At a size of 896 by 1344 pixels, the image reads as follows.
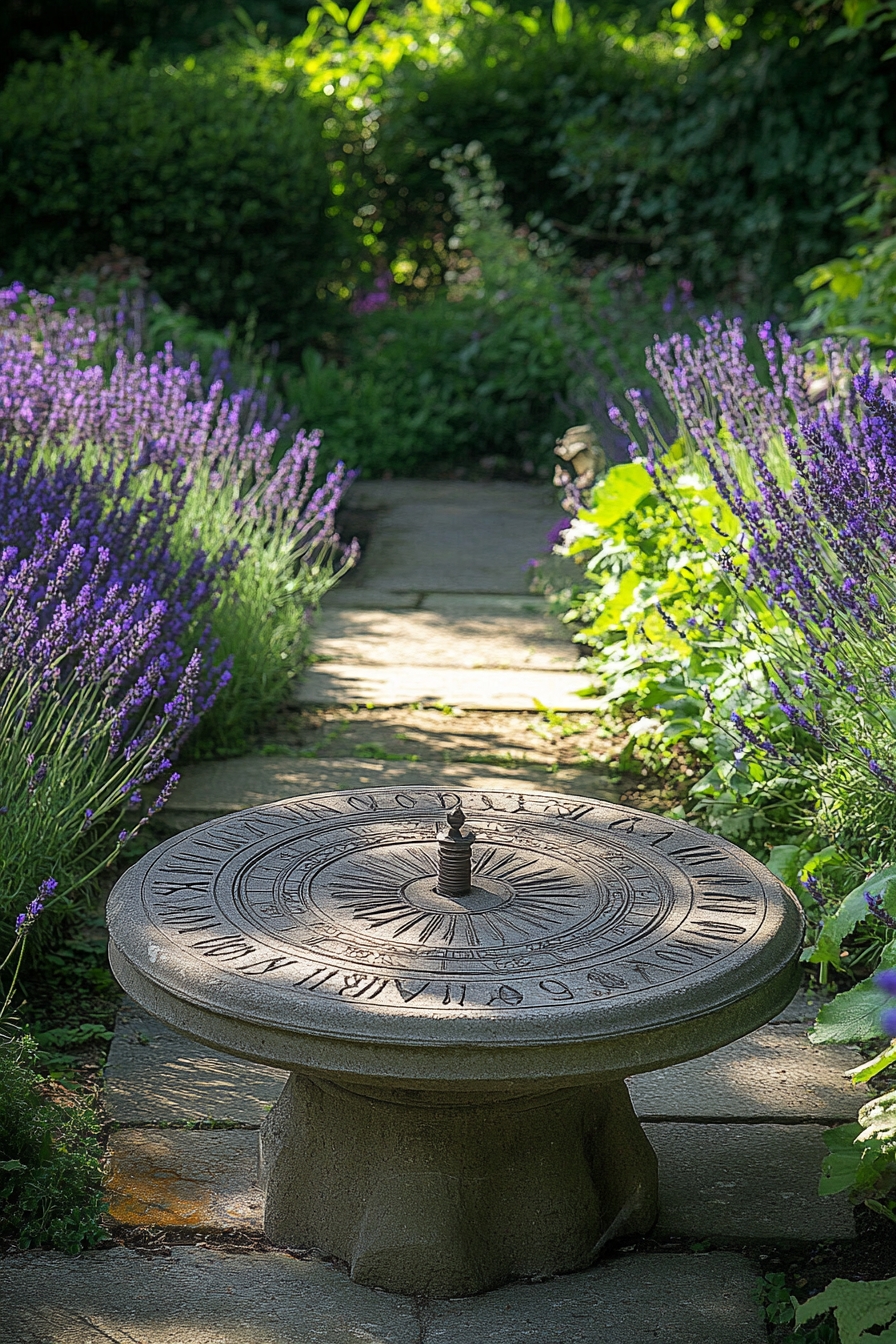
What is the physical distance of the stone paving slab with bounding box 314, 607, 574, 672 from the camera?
17.4 ft

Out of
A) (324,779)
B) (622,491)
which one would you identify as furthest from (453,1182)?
(622,491)

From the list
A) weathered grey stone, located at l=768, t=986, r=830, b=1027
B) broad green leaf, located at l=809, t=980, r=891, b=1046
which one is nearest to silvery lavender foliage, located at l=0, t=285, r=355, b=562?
weathered grey stone, located at l=768, t=986, r=830, b=1027

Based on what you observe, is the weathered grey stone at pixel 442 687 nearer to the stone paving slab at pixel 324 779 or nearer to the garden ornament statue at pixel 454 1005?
the stone paving slab at pixel 324 779

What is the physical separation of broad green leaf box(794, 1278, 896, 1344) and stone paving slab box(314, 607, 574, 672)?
358 centimetres

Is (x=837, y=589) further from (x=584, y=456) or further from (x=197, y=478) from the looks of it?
(x=584, y=456)

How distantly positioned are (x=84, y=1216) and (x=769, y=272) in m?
8.12

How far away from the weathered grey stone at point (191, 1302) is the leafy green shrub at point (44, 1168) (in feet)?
0.16

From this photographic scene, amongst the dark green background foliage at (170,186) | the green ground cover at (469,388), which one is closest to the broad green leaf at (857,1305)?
the green ground cover at (469,388)

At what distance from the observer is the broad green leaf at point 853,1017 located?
200 centimetres

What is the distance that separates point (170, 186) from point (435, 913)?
8.08 meters

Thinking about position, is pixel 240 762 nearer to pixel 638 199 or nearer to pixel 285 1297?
pixel 285 1297

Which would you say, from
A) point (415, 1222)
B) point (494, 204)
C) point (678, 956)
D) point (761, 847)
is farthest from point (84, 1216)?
point (494, 204)

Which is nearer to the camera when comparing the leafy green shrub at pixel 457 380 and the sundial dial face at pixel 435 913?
the sundial dial face at pixel 435 913

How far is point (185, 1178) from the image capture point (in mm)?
2377
